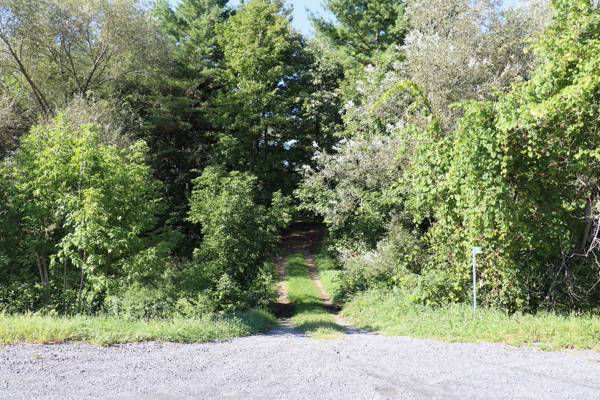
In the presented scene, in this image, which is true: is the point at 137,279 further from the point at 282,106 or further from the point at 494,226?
the point at 282,106

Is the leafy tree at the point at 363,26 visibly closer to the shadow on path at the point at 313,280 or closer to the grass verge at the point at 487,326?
the shadow on path at the point at 313,280

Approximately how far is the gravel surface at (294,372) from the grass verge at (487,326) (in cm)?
55

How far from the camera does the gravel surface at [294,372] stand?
429 cm

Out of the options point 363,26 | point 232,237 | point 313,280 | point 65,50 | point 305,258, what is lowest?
point 313,280

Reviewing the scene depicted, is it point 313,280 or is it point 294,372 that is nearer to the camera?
point 294,372

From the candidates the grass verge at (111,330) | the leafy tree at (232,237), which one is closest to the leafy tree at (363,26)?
the leafy tree at (232,237)

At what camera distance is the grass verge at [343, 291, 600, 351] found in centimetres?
692

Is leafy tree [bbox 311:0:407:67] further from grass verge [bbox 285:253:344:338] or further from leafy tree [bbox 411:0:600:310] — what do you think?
leafy tree [bbox 411:0:600:310]

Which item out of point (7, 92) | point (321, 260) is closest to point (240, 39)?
point (7, 92)

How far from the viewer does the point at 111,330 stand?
23.0 feet

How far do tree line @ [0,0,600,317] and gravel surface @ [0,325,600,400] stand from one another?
10.5 ft

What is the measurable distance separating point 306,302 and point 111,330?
345 inches

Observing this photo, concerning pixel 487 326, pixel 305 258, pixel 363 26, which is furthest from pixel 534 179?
pixel 363 26

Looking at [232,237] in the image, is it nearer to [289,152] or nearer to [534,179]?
[534,179]
